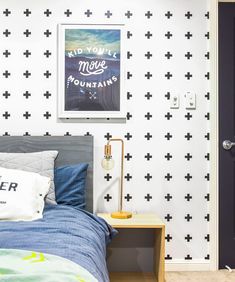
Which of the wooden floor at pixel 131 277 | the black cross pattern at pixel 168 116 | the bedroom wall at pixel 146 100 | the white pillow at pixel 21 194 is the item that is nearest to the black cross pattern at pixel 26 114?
the bedroom wall at pixel 146 100

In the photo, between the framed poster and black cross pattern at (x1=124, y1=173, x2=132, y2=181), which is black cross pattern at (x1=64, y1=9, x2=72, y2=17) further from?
black cross pattern at (x1=124, y1=173, x2=132, y2=181)

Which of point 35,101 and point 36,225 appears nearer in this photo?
point 36,225

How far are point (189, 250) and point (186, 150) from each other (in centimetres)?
72

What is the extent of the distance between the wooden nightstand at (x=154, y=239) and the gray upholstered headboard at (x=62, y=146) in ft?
1.12

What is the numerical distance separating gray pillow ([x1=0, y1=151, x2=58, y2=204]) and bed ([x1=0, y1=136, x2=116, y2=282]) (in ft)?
0.36

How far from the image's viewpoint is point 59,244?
1500 millimetres

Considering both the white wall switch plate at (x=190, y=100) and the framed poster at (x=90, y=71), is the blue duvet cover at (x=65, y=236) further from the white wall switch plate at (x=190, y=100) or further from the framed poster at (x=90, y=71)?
the white wall switch plate at (x=190, y=100)

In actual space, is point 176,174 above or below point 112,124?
below

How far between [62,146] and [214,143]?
3.55 feet

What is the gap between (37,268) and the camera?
109 centimetres

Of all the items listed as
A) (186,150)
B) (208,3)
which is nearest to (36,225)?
(186,150)

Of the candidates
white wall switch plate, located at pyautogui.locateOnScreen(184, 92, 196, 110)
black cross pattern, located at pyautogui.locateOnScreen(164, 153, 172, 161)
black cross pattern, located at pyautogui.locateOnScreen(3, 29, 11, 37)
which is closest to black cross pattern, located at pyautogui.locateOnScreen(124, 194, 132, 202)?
black cross pattern, located at pyautogui.locateOnScreen(164, 153, 172, 161)

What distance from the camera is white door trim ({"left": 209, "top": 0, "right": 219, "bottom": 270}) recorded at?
2727mm

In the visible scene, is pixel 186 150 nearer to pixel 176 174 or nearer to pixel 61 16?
pixel 176 174
